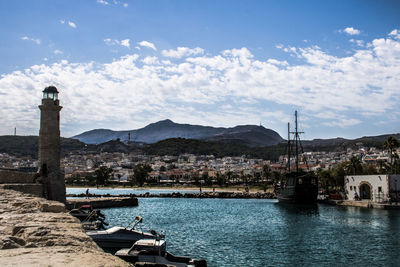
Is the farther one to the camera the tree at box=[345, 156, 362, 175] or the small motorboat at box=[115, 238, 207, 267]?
the tree at box=[345, 156, 362, 175]

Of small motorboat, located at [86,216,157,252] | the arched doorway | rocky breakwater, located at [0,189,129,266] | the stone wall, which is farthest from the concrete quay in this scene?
rocky breakwater, located at [0,189,129,266]

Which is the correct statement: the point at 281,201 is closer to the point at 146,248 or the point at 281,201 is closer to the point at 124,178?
the point at 146,248

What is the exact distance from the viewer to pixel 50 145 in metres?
28.1

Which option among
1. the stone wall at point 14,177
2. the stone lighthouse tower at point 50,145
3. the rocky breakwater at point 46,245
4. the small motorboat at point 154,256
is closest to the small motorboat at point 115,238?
the small motorboat at point 154,256

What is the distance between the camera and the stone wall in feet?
77.6

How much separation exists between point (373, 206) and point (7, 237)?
46339mm

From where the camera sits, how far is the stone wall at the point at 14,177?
931 inches

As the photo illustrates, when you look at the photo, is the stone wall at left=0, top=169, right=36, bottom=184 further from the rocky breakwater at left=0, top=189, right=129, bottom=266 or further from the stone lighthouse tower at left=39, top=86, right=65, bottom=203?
the rocky breakwater at left=0, top=189, right=129, bottom=266

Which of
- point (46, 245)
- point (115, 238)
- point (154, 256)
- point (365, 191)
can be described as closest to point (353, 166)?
point (365, 191)

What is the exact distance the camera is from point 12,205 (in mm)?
14102

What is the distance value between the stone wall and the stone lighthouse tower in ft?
4.72

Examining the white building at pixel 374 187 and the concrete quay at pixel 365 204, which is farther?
the white building at pixel 374 187

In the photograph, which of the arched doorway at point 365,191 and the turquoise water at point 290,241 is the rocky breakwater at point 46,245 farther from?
the arched doorway at point 365,191

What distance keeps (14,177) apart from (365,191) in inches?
1853
